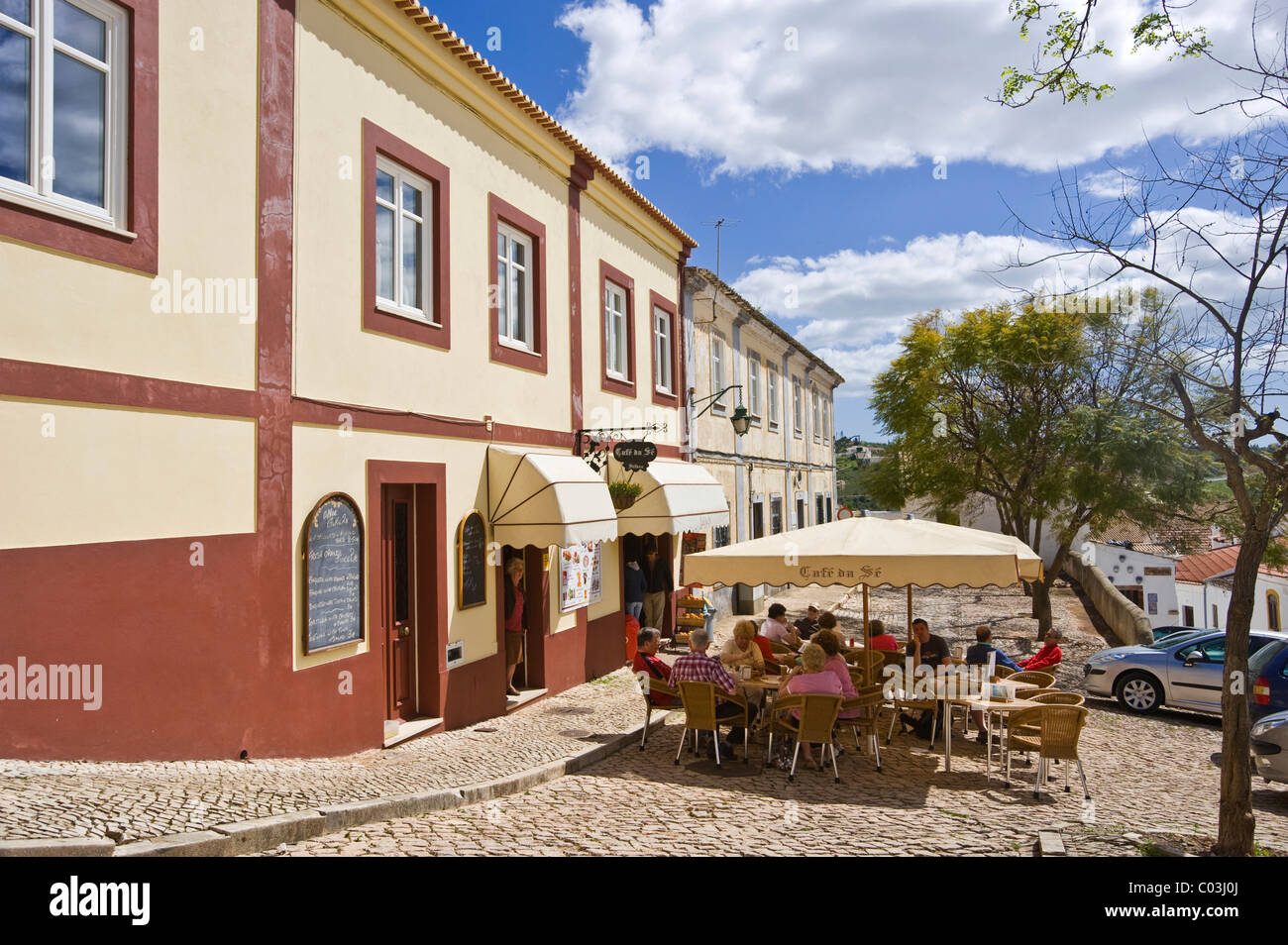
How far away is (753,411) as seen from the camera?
22438 mm

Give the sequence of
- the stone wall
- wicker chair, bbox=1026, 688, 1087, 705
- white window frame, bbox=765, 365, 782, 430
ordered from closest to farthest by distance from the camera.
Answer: wicker chair, bbox=1026, 688, 1087, 705 → the stone wall → white window frame, bbox=765, 365, 782, 430

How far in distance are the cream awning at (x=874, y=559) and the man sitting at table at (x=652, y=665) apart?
2.86ft

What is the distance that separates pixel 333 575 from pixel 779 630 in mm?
5695

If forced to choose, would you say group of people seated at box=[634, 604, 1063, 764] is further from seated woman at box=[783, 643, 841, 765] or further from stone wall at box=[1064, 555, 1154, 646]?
stone wall at box=[1064, 555, 1154, 646]

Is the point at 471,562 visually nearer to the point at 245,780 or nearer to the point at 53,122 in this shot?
the point at 245,780

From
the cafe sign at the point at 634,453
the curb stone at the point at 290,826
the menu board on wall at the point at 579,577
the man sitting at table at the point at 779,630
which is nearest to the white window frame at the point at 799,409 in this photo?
the menu board on wall at the point at 579,577

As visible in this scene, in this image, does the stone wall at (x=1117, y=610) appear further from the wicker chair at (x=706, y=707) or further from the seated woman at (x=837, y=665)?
the wicker chair at (x=706, y=707)

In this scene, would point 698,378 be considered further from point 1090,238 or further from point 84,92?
point 84,92

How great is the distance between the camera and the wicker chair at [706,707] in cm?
827

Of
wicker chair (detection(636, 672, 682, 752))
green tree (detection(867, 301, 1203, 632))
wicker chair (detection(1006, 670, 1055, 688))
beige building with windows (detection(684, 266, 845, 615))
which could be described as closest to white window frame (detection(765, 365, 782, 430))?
beige building with windows (detection(684, 266, 845, 615))

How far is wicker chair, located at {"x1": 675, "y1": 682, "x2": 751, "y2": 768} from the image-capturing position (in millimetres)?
8273

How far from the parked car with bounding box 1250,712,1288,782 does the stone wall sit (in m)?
9.58

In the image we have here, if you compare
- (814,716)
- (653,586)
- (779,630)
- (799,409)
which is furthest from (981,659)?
(799,409)

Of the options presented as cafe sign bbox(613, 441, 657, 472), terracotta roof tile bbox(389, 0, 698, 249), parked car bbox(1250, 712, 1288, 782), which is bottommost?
parked car bbox(1250, 712, 1288, 782)
